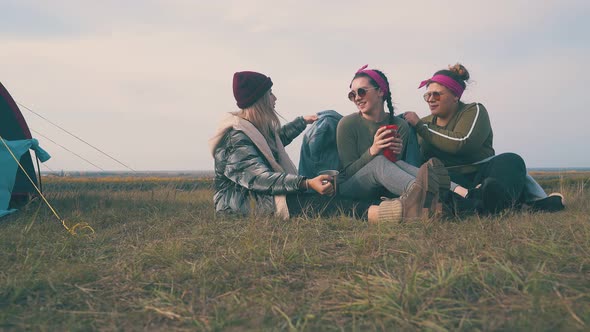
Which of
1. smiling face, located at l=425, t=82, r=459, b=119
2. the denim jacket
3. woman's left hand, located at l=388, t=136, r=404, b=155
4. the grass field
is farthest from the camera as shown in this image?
the denim jacket

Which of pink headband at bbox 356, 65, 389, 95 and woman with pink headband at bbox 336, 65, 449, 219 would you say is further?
pink headband at bbox 356, 65, 389, 95

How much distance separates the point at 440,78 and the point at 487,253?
2.51m

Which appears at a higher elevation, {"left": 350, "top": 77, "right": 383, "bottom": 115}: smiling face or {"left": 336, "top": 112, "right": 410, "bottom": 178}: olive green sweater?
{"left": 350, "top": 77, "right": 383, "bottom": 115}: smiling face

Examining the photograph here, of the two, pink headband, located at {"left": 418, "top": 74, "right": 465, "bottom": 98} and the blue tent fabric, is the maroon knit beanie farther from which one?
the blue tent fabric

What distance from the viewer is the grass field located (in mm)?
2025

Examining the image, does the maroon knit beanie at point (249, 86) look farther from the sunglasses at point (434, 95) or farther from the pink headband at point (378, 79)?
the sunglasses at point (434, 95)

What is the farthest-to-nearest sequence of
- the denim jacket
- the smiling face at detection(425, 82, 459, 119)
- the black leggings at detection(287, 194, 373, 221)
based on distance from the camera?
the denim jacket
the smiling face at detection(425, 82, 459, 119)
the black leggings at detection(287, 194, 373, 221)

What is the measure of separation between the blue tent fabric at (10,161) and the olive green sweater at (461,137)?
4.33 m

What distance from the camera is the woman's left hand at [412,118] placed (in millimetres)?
4805

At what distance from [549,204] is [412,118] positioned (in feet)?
5.05

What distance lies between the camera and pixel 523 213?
164 inches

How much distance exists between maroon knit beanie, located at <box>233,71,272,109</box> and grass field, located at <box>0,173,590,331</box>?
1214 millimetres

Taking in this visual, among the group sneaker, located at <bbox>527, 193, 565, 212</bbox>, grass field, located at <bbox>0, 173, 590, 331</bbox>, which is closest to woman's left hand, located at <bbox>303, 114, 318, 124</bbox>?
grass field, located at <bbox>0, 173, 590, 331</bbox>

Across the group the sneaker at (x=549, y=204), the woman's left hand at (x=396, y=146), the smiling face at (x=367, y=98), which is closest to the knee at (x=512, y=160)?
the sneaker at (x=549, y=204)
